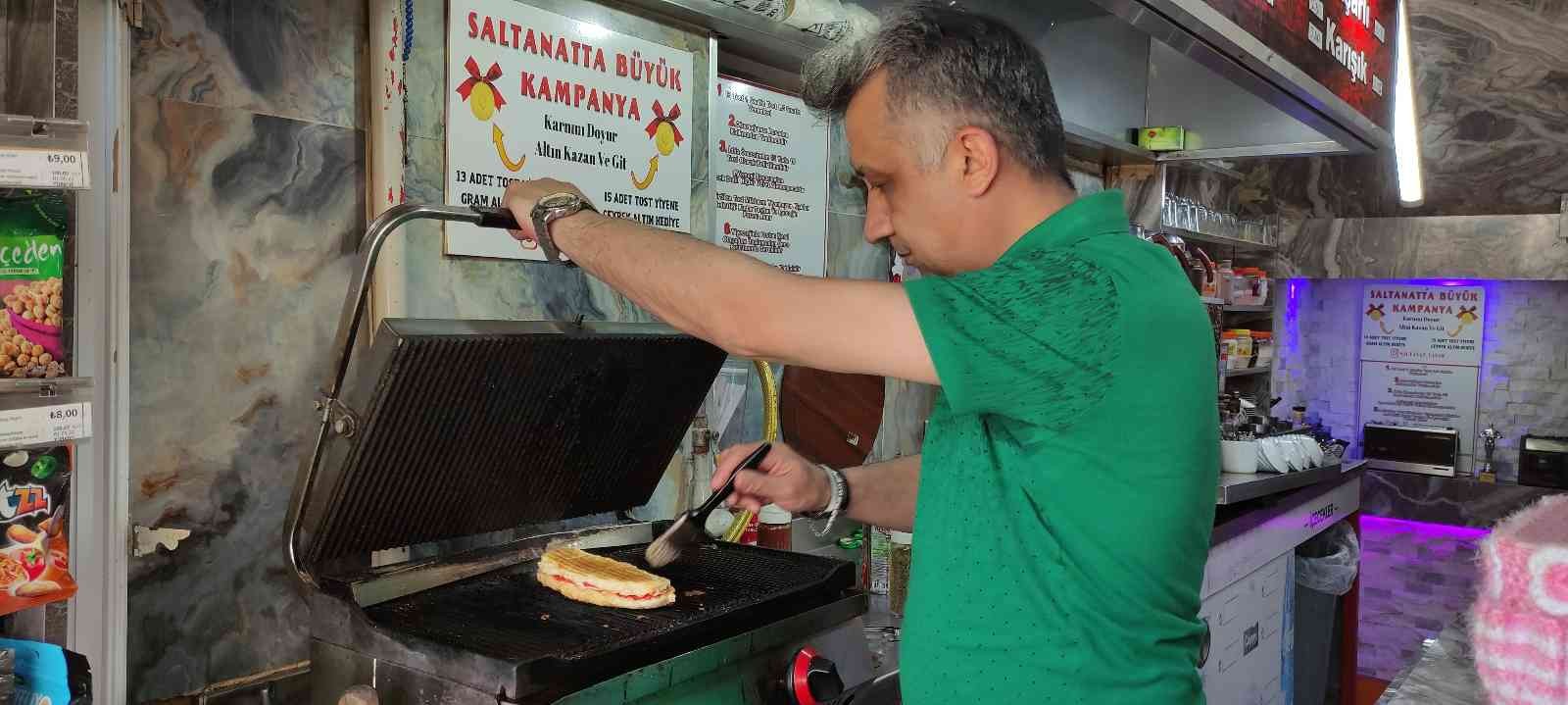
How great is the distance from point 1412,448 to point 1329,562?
2287 millimetres

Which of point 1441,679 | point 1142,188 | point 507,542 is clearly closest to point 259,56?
point 507,542

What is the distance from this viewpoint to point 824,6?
254cm

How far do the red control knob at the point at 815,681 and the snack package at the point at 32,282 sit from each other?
1.16 meters

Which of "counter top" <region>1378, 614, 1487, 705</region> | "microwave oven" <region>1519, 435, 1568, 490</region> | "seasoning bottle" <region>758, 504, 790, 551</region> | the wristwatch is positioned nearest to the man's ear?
the wristwatch

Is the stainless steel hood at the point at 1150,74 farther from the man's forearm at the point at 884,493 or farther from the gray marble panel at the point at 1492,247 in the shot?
the gray marble panel at the point at 1492,247

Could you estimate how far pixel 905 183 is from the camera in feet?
4.41

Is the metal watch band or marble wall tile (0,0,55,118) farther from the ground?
marble wall tile (0,0,55,118)

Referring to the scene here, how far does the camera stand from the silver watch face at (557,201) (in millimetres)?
1438

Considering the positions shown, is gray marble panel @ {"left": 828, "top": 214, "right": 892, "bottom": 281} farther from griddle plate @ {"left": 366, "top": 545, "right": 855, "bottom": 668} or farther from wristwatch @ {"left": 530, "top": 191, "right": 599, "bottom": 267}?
wristwatch @ {"left": 530, "top": 191, "right": 599, "bottom": 267}

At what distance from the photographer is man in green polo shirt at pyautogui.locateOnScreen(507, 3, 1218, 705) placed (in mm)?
1158

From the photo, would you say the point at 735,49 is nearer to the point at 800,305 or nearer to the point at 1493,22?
the point at 800,305

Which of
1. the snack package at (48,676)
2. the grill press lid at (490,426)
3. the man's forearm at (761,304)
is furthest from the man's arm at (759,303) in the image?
the snack package at (48,676)

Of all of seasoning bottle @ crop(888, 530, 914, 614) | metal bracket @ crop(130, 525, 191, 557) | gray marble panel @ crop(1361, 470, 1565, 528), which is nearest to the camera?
metal bracket @ crop(130, 525, 191, 557)

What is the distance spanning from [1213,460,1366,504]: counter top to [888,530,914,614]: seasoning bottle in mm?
1105
